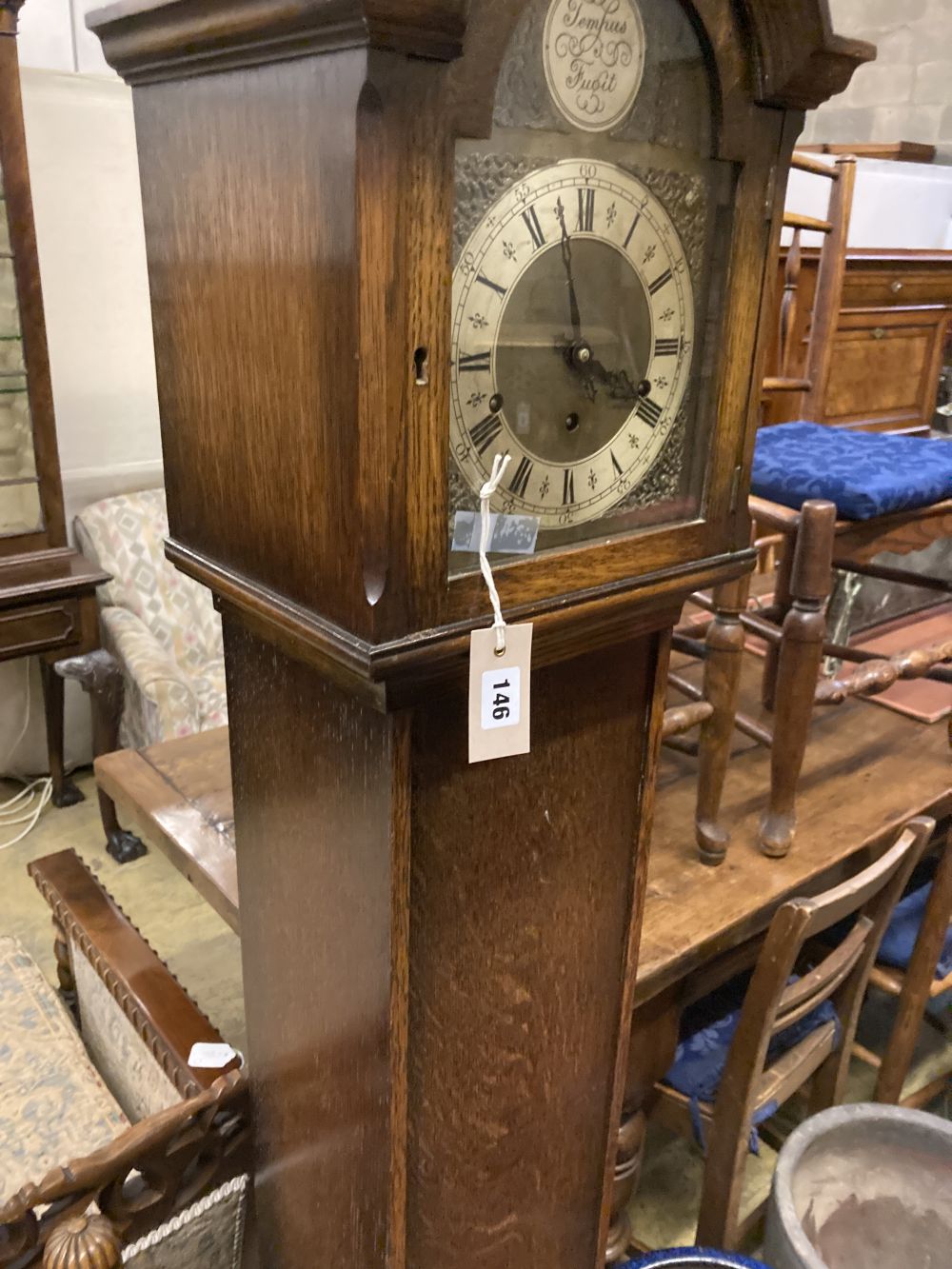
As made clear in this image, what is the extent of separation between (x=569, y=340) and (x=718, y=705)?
809 millimetres

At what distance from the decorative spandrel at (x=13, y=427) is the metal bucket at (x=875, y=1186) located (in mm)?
1905

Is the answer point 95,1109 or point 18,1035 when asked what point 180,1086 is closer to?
point 95,1109

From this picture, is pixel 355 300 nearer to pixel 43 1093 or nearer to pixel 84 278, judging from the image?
pixel 43 1093

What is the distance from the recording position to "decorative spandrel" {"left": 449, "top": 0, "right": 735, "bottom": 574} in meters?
0.54

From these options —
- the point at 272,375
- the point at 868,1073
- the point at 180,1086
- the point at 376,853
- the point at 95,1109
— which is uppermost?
the point at 272,375

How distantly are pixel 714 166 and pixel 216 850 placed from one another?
3.30ft

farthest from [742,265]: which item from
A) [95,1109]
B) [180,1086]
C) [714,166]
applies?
[95,1109]

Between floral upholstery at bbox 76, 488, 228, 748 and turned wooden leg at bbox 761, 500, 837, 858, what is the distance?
4.21ft

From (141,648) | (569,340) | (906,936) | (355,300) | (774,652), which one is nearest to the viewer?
(355,300)

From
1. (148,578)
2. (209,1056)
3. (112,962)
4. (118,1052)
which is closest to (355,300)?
(209,1056)

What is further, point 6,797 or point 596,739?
point 6,797

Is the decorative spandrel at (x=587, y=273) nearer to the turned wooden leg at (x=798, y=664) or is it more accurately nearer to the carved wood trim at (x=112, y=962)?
the turned wooden leg at (x=798, y=664)

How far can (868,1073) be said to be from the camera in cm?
180

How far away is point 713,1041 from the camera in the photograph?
134 cm
